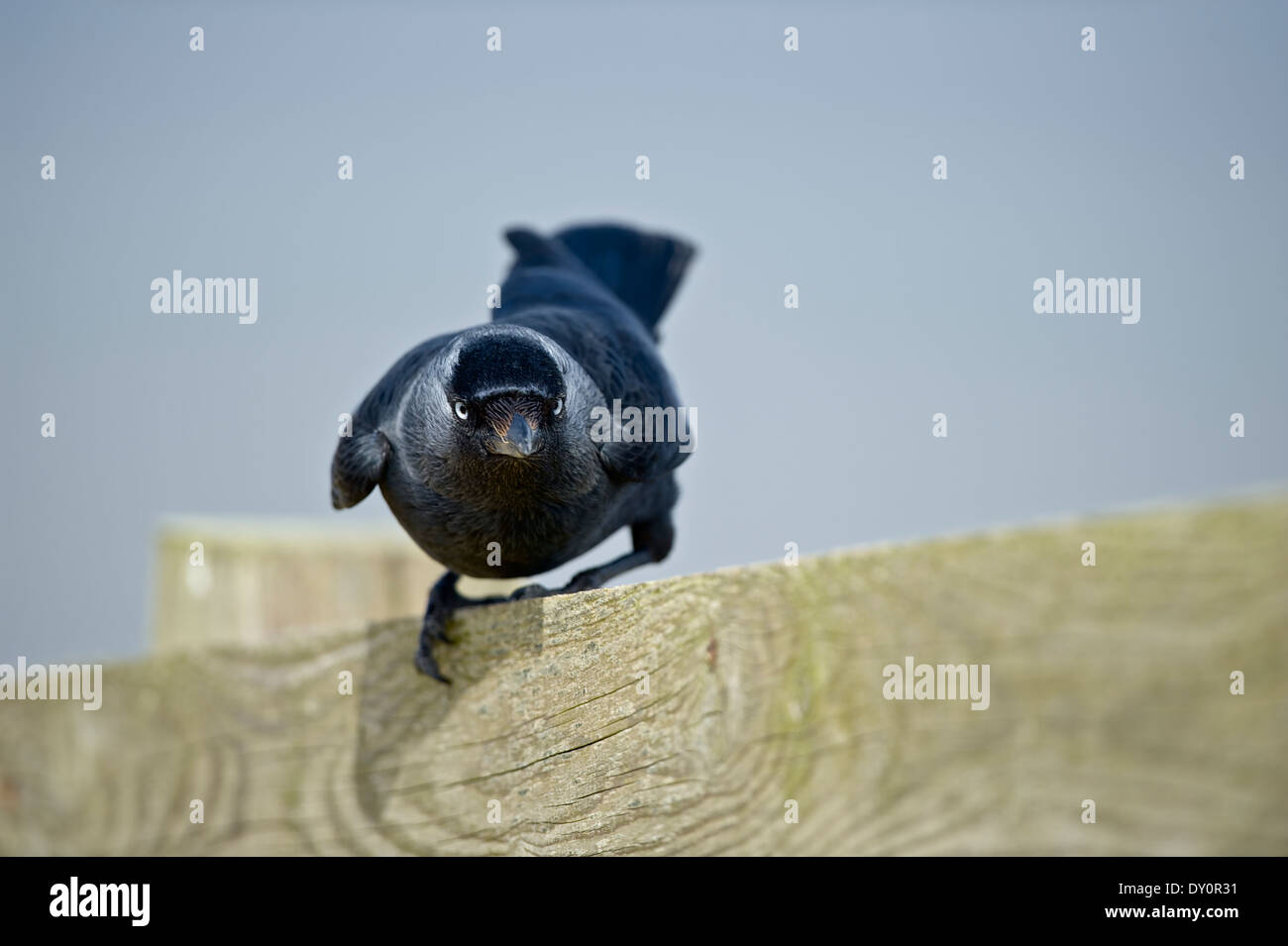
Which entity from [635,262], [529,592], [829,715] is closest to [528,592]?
[529,592]

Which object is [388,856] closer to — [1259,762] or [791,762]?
[791,762]

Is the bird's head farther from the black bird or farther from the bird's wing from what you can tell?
the bird's wing

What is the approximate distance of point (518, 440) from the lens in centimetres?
339

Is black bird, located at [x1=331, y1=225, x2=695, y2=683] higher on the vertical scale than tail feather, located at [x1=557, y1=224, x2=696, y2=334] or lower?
lower

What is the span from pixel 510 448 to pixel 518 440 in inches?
1.4

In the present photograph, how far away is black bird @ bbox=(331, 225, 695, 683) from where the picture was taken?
11.5ft

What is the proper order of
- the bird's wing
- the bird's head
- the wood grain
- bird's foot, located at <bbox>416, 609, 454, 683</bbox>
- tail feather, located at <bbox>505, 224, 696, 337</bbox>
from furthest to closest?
tail feather, located at <bbox>505, 224, 696, 337</bbox> → the bird's wing → the bird's head → bird's foot, located at <bbox>416, 609, 454, 683</bbox> → the wood grain

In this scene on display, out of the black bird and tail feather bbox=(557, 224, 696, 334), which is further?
tail feather bbox=(557, 224, 696, 334)

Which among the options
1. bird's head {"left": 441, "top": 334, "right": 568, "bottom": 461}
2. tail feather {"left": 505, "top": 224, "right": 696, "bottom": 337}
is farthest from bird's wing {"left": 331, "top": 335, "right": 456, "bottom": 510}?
tail feather {"left": 505, "top": 224, "right": 696, "bottom": 337}

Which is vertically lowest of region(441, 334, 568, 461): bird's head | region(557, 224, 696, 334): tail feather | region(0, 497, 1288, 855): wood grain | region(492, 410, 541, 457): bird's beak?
region(0, 497, 1288, 855): wood grain

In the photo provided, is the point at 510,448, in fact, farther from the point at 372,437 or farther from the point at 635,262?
the point at 635,262

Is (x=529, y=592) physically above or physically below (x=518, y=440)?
below
